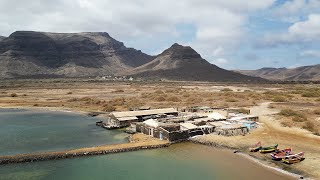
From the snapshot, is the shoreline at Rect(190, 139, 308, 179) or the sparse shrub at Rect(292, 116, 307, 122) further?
the sparse shrub at Rect(292, 116, 307, 122)

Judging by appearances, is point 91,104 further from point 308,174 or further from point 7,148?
point 308,174

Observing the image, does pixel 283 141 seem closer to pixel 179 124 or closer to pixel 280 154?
pixel 280 154

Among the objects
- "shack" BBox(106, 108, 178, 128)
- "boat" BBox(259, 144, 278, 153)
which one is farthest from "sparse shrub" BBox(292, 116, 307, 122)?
"shack" BBox(106, 108, 178, 128)

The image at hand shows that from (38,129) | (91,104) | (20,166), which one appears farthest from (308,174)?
(91,104)

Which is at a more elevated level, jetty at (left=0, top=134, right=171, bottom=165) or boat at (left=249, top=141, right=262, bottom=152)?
boat at (left=249, top=141, right=262, bottom=152)

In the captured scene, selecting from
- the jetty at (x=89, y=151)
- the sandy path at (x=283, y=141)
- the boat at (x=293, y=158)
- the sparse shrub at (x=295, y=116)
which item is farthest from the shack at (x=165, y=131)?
the sparse shrub at (x=295, y=116)

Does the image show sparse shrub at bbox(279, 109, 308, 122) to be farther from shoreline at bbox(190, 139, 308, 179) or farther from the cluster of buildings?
shoreline at bbox(190, 139, 308, 179)
